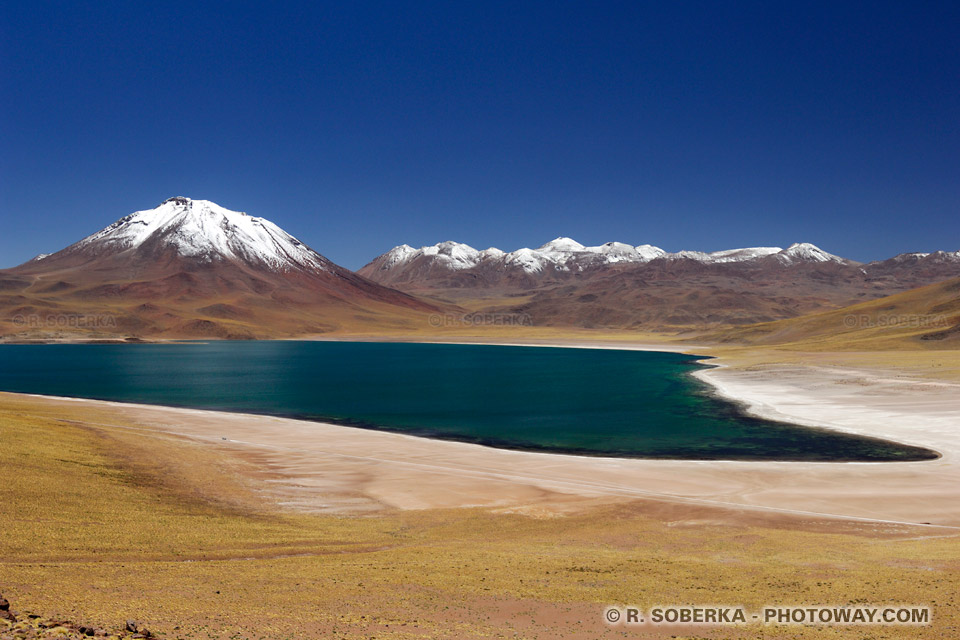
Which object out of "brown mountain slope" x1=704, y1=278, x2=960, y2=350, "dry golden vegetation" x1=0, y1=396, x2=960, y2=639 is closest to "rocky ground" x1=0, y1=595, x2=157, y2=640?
"dry golden vegetation" x1=0, y1=396, x2=960, y2=639

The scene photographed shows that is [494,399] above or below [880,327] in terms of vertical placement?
below

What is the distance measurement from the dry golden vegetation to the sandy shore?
7.62 ft

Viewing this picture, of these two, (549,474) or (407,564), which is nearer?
(407,564)

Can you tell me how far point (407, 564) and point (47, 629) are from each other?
334 inches

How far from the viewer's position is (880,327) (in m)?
140

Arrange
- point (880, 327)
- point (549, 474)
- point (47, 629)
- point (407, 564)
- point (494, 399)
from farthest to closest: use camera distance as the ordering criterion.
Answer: point (880, 327) → point (494, 399) → point (549, 474) → point (407, 564) → point (47, 629)

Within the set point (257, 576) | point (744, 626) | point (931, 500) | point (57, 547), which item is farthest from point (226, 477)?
point (931, 500)

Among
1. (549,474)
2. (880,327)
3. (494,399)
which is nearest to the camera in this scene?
(549,474)

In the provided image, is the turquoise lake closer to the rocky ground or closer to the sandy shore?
the sandy shore

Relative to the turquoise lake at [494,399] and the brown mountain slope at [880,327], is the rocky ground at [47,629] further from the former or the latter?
the brown mountain slope at [880,327]

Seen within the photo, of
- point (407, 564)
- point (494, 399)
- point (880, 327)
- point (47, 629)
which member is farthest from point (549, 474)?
point (880, 327)

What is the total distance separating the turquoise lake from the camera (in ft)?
144

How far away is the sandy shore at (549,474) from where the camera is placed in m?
27.4

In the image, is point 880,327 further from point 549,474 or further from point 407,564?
point 407,564
